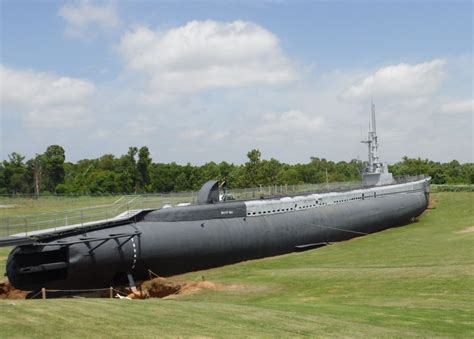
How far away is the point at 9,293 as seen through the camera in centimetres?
2458

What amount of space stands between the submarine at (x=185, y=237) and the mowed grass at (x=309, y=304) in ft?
4.60

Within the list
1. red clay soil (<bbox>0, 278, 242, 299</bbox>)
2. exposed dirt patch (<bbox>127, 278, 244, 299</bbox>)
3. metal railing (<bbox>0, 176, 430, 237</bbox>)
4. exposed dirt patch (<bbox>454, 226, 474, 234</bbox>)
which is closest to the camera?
exposed dirt patch (<bbox>127, 278, 244, 299</bbox>)

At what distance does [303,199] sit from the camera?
36.0 metres

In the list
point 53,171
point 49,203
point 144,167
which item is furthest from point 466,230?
point 53,171

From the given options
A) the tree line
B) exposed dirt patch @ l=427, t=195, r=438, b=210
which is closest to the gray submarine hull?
exposed dirt patch @ l=427, t=195, r=438, b=210

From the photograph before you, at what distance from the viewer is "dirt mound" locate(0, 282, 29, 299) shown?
950 inches

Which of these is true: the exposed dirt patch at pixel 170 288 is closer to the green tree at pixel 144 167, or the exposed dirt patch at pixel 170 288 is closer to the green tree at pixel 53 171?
the green tree at pixel 144 167

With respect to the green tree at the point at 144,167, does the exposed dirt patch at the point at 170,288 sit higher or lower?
lower

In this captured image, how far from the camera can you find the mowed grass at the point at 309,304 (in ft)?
41.0

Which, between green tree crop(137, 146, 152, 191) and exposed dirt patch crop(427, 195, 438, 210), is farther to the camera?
green tree crop(137, 146, 152, 191)

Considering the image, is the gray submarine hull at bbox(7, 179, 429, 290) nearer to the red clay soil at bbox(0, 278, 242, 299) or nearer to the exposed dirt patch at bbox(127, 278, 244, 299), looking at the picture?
the red clay soil at bbox(0, 278, 242, 299)

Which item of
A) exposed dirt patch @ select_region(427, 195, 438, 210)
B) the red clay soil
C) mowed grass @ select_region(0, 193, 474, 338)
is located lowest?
the red clay soil

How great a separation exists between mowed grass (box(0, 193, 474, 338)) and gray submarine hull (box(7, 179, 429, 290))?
1.31 m

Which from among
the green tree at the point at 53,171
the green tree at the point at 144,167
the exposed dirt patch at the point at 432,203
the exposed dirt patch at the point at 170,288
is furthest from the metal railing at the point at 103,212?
the green tree at the point at 53,171
